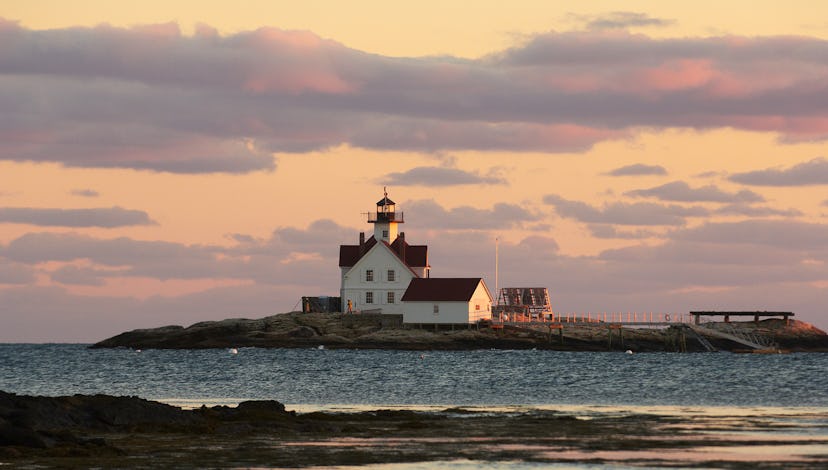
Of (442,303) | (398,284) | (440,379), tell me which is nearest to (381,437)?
(440,379)

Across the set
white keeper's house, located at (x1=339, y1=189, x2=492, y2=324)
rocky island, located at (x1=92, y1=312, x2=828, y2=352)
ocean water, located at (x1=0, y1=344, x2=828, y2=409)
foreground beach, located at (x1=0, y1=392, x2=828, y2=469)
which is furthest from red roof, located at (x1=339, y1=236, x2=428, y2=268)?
foreground beach, located at (x1=0, y1=392, x2=828, y2=469)

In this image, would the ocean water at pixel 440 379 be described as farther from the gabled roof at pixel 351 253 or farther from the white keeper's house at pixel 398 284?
the gabled roof at pixel 351 253

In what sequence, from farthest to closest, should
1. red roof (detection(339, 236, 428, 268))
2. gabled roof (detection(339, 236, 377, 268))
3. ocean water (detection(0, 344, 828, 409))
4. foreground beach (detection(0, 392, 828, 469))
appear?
gabled roof (detection(339, 236, 377, 268)), red roof (detection(339, 236, 428, 268)), ocean water (detection(0, 344, 828, 409)), foreground beach (detection(0, 392, 828, 469))

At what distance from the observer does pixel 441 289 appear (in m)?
105

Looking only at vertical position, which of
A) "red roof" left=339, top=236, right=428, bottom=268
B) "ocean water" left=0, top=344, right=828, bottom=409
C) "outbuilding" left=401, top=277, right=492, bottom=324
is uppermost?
"red roof" left=339, top=236, right=428, bottom=268

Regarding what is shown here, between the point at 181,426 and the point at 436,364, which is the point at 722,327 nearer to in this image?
the point at 436,364

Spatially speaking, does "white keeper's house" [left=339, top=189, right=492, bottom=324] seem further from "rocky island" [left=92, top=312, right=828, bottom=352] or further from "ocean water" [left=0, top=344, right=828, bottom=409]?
"ocean water" [left=0, top=344, right=828, bottom=409]

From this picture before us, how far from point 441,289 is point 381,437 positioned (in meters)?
74.8

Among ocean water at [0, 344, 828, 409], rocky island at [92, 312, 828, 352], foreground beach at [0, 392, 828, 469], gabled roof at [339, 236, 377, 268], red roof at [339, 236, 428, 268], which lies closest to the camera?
foreground beach at [0, 392, 828, 469]

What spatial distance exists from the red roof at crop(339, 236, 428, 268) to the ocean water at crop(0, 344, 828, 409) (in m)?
15.1

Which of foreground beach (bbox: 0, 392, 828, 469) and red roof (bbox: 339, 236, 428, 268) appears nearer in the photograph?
foreground beach (bbox: 0, 392, 828, 469)

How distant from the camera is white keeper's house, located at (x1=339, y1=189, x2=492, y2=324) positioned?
104 meters

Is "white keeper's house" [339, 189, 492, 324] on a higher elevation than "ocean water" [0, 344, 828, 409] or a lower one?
A: higher

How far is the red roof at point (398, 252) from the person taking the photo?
11191cm
